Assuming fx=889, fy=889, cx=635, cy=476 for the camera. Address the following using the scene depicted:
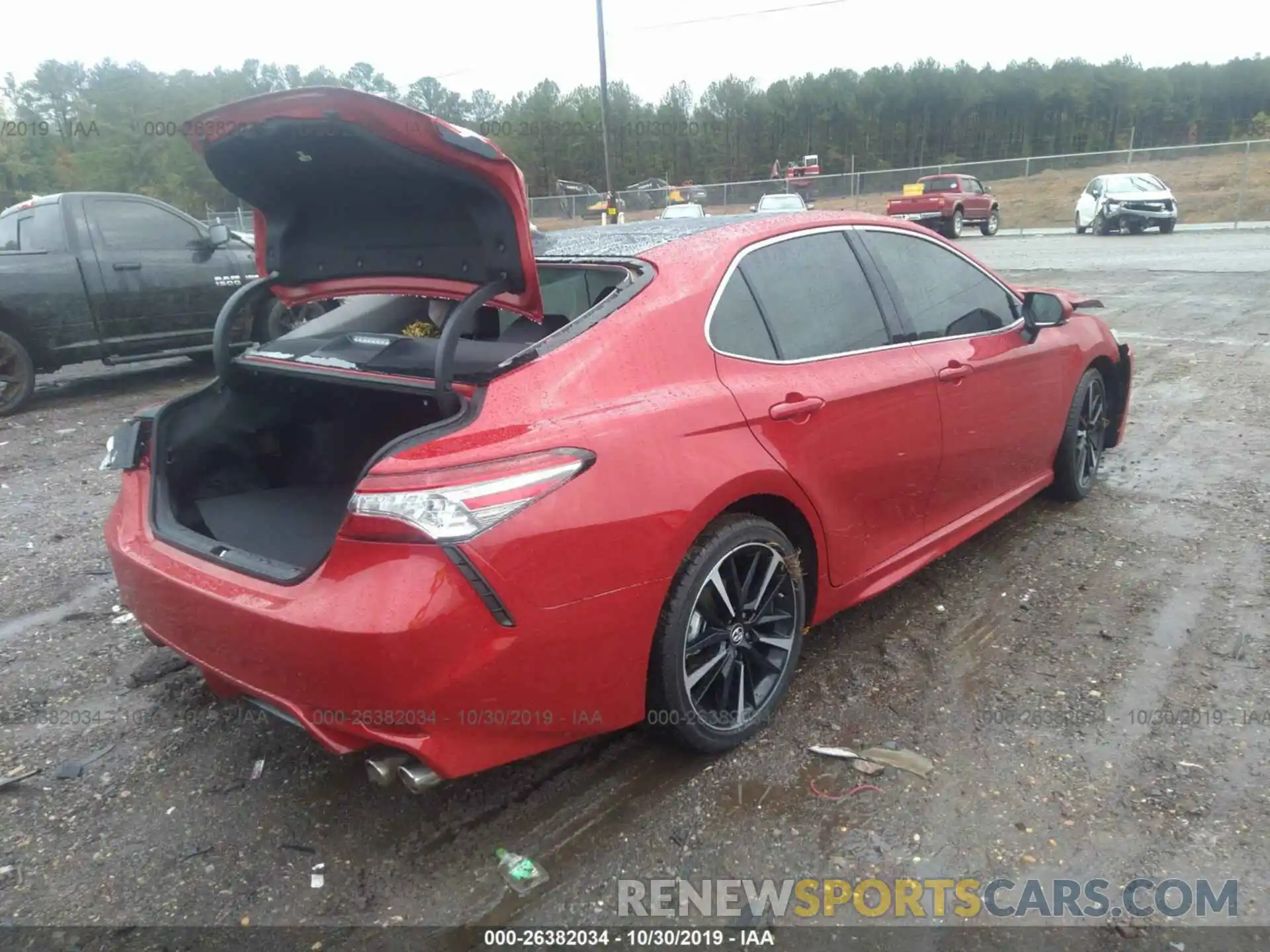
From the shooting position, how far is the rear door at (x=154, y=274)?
7.92m

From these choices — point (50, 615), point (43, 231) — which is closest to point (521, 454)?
point (50, 615)

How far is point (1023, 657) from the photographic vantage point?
3.31 m

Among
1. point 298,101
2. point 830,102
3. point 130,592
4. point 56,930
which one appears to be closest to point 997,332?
point 298,101

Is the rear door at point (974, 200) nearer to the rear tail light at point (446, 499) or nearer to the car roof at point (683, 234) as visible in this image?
the car roof at point (683, 234)

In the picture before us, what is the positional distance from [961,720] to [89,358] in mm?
7945

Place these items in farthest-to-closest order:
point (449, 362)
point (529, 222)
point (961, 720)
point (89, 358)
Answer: point (89, 358) → point (961, 720) → point (529, 222) → point (449, 362)

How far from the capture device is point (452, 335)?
2490 mm


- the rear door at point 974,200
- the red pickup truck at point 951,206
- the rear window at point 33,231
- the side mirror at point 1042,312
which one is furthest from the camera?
the rear door at point 974,200

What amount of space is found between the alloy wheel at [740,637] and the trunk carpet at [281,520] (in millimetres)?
1140

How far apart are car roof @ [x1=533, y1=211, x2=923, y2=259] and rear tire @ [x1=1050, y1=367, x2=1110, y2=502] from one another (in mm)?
1532

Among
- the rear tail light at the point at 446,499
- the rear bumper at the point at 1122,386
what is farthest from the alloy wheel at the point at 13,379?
the rear bumper at the point at 1122,386

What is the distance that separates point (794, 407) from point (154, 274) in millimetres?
7475

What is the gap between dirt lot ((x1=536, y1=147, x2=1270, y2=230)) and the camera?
30.2 meters

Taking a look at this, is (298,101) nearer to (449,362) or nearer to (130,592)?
(449,362)
